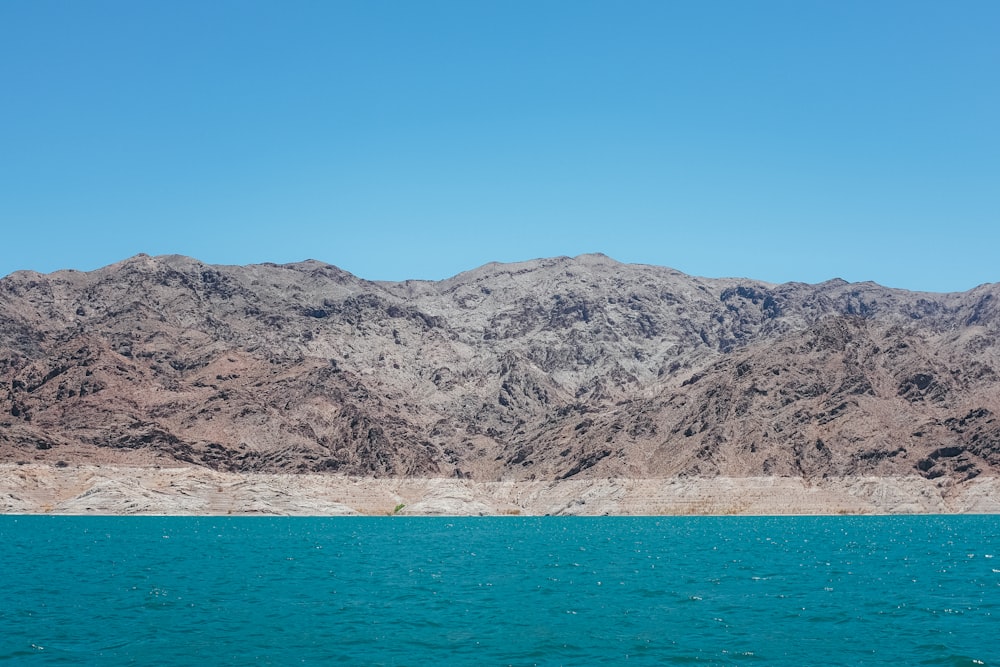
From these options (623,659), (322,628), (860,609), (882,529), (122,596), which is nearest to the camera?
(623,659)

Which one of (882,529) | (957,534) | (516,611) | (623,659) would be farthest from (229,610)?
(882,529)

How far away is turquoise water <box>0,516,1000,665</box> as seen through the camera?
4825cm

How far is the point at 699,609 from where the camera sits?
6216 centimetres

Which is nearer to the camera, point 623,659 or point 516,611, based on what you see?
point 623,659

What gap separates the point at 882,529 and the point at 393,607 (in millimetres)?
121742

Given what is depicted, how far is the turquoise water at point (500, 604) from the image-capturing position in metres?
48.2

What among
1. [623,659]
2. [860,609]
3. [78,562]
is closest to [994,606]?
[860,609]

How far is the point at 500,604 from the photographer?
2566 inches

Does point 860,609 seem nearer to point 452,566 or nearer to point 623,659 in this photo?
point 623,659

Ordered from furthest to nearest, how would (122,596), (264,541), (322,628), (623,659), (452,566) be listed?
(264,541) < (452,566) < (122,596) < (322,628) < (623,659)

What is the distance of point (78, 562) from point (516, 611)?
50064 mm

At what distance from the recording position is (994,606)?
6159 centimetres

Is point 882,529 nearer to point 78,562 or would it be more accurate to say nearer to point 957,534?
point 957,534

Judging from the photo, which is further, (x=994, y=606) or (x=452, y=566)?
(x=452, y=566)
